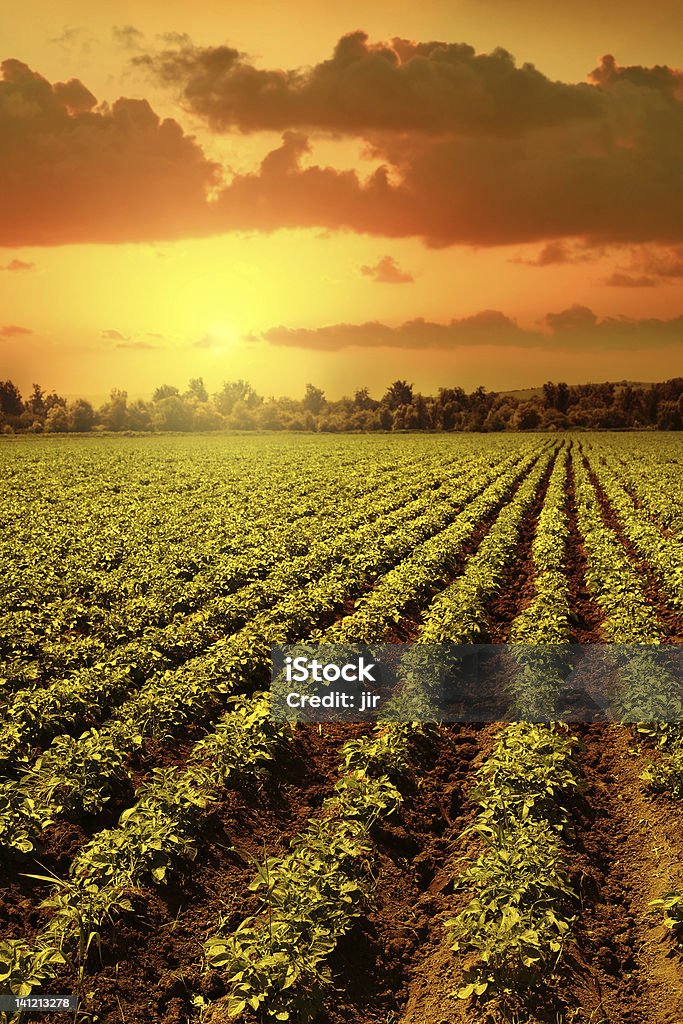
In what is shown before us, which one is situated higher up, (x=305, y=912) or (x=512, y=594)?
(x=512, y=594)

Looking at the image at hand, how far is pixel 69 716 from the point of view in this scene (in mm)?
8703

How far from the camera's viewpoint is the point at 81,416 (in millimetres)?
109375

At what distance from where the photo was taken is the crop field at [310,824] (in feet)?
17.7

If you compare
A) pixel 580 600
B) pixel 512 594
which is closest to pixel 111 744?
pixel 512 594

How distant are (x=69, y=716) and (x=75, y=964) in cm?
354

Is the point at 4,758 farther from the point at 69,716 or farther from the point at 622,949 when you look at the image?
the point at 622,949

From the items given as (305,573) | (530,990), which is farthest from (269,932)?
(305,573)

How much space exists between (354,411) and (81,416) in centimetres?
5619

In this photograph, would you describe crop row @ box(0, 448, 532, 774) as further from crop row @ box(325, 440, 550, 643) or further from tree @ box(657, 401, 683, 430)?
tree @ box(657, 401, 683, 430)

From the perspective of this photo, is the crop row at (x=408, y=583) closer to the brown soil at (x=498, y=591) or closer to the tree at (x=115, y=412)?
the brown soil at (x=498, y=591)

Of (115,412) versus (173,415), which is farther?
(173,415)

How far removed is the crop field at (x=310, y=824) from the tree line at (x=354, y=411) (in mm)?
103398

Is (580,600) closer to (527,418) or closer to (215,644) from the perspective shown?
(215,644)

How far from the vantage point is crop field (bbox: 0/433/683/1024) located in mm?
5391
